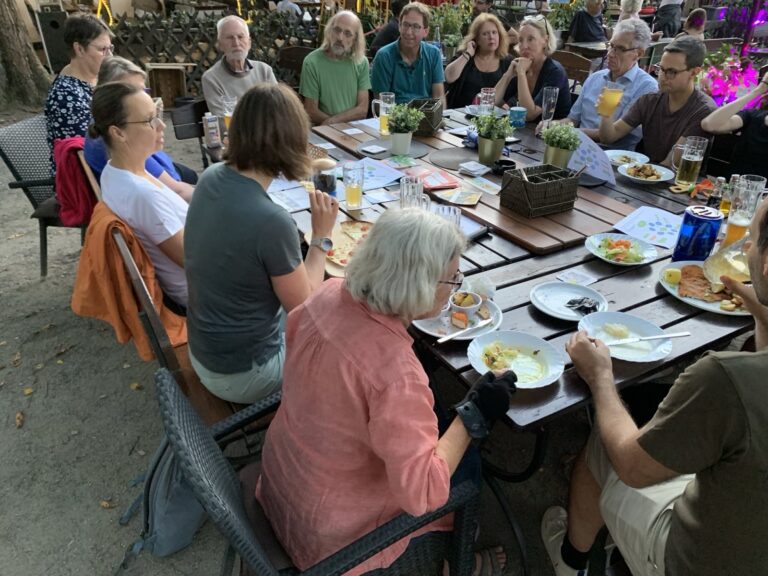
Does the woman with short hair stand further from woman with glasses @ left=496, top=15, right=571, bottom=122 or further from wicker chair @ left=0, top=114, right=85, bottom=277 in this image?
woman with glasses @ left=496, top=15, right=571, bottom=122

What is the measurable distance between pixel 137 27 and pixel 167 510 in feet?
27.5

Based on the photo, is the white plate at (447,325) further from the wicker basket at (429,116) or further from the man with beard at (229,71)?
the man with beard at (229,71)

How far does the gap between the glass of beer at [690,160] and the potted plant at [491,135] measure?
927 mm

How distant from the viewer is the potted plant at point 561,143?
2.82m

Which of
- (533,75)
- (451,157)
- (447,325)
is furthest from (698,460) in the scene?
(533,75)

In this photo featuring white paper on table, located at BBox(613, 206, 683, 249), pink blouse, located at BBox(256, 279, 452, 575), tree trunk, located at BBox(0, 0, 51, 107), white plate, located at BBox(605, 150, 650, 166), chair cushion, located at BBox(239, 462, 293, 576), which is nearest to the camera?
pink blouse, located at BBox(256, 279, 452, 575)

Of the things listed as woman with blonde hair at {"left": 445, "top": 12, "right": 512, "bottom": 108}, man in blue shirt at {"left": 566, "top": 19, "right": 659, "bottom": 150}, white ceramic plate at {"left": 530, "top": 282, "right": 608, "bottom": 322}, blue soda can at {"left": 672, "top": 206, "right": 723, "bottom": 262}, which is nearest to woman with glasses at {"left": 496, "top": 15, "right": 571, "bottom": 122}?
man in blue shirt at {"left": 566, "top": 19, "right": 659, "bottom": 150}

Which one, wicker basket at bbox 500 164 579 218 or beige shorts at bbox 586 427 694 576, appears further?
wicker basket at bbox 500 164 579 218

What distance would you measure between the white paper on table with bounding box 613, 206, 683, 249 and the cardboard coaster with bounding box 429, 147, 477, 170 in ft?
3.34

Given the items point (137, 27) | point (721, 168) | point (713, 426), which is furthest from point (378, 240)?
point (137, 27)

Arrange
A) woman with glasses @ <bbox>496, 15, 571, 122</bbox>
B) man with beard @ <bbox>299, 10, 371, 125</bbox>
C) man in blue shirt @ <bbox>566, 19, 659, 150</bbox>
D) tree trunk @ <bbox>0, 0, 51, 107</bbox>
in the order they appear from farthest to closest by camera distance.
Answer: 1. tree trunk @ <bbox>0, 0, 51, 107</bbox>
2. man with beard @ <bbox>299, 10, 371, 125</bbox>
3. woman with glasses @ <bbox>496, 15, 571, 122</bbox>
4. man in blue shirt @ <bbox>566, 19, 659, 150</bbox>

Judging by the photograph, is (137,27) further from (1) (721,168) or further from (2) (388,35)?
(1) (721,168)

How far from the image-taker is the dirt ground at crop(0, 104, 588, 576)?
2.14m

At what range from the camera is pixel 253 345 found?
2.04 meters
